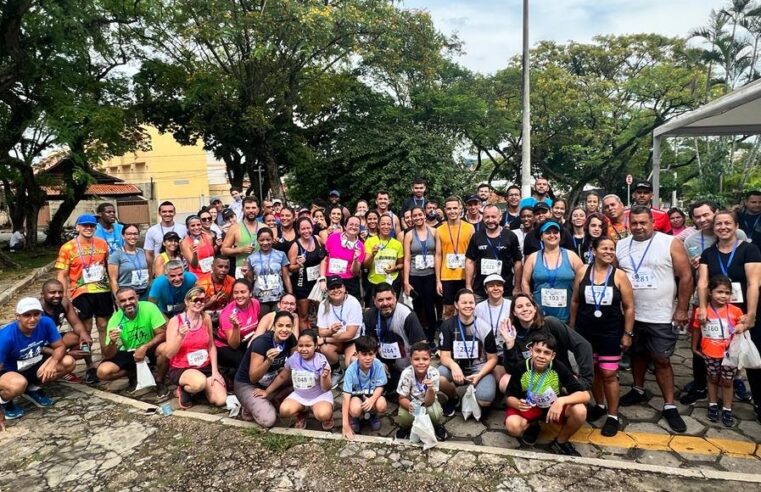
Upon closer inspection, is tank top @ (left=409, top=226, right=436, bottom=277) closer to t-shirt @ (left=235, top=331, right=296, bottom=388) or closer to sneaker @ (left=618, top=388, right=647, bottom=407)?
t-shirt @ (left=235, top=331, right=296, bottom=388)

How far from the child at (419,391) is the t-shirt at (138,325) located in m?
2.65

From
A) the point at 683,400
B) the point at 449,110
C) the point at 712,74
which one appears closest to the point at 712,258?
the point at 683,400

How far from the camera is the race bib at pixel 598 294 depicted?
3.66 metres

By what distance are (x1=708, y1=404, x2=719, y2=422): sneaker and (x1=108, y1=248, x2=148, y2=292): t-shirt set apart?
19.1ft

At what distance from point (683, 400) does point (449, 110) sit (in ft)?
55.1

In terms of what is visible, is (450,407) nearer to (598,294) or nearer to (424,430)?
(424,430)

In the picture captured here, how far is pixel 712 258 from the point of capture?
12.6 feet

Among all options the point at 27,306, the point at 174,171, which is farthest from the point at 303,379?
the point at 174,171

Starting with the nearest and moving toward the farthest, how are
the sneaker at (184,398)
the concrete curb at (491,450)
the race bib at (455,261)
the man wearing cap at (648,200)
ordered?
the concrete curb at (491,450) < the sneaker at (184,398) < the race bib at (455,261) < the man wearing cap at (648,200)

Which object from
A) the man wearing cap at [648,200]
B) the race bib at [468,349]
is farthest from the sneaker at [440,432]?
the man wearing cap at [648,200]

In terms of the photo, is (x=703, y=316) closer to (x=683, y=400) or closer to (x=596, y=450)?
(x=683, y=400)

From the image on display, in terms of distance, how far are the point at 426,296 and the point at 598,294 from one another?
2079mm

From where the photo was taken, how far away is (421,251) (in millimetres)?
5262

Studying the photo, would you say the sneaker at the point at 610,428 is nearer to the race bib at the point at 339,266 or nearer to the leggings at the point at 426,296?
the leggings at the point at 426,296
